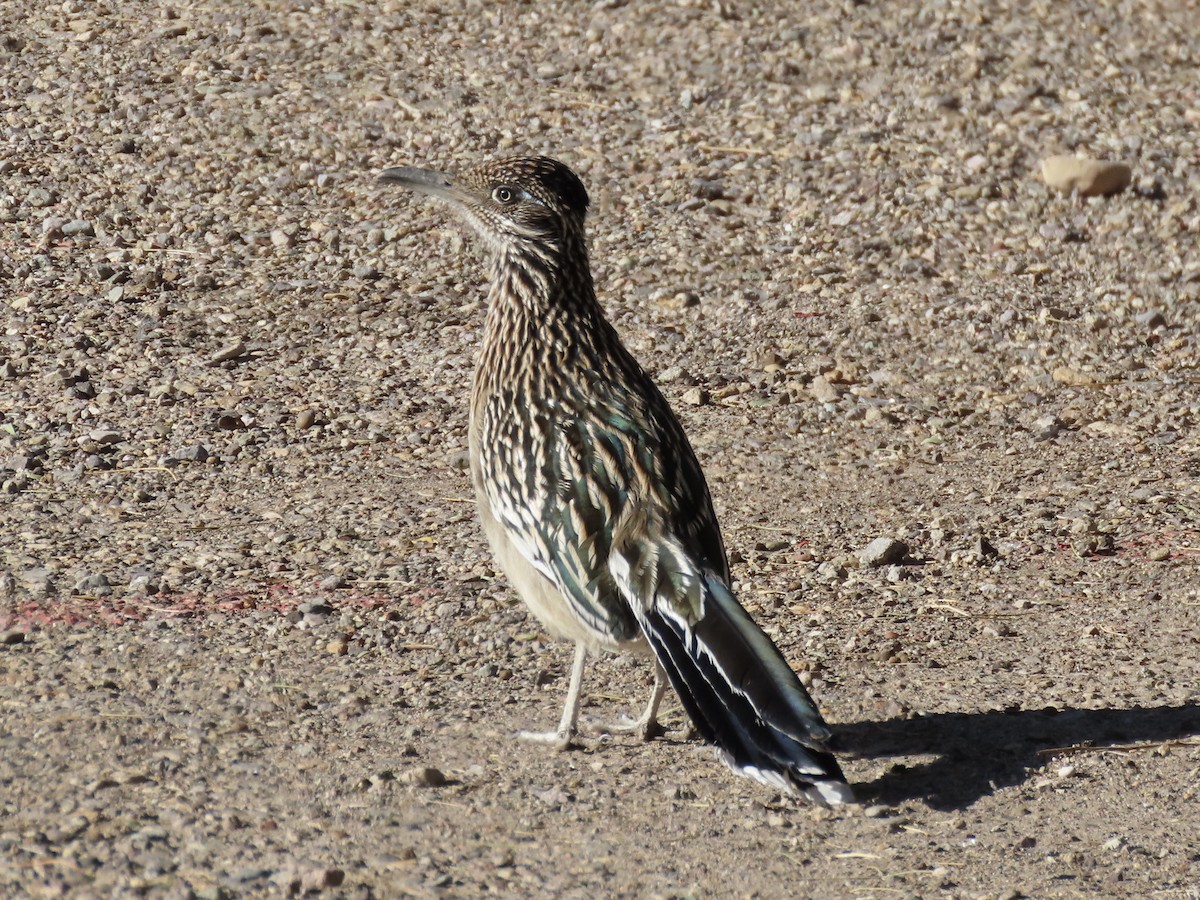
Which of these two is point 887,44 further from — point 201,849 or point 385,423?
point 201,849

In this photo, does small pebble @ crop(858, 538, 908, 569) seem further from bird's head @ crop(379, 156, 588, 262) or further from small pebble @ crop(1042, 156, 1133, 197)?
small pebble @ crop(1042, 156, 1133, 197)

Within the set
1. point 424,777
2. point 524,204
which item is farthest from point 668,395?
point 424,777

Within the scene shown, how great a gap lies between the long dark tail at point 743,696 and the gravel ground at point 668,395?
0.30 m

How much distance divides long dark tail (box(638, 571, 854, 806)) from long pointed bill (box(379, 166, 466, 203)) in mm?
2020

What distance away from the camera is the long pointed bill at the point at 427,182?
6379 mm

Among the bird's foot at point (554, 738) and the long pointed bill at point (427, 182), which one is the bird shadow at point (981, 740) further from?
the long pointed bill at point (427, 182)

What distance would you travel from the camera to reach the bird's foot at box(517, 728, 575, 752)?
18.2 ft

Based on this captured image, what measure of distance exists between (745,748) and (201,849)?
151cm

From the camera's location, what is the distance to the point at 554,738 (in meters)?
5.55

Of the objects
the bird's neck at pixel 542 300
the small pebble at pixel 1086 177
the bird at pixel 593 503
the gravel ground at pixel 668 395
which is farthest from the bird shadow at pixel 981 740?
the small pebble at pixel 1086 177

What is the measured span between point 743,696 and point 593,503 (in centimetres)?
90

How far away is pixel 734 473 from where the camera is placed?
794 cm

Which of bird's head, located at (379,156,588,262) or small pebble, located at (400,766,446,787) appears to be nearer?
small pebble, located at (400,766,446,787)

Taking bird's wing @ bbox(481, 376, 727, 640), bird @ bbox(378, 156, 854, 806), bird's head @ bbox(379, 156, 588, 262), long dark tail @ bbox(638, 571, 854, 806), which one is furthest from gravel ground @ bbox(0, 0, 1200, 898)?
bird's head @ bbox(379, 156, 588, 262)
